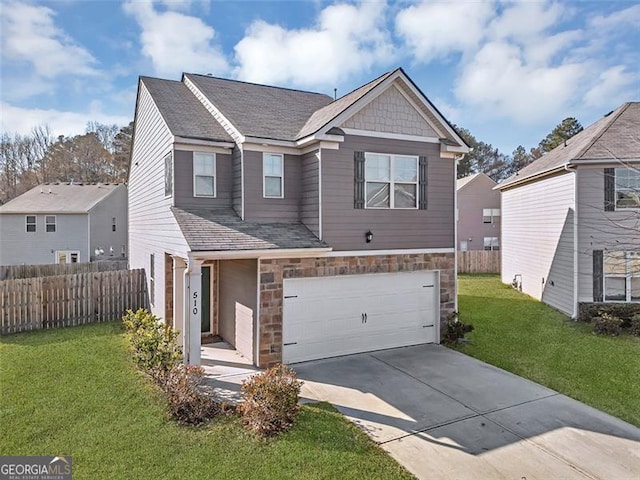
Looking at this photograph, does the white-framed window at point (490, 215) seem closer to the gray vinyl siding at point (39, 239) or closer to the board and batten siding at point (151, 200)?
the board and batten siding at point (151, 200)

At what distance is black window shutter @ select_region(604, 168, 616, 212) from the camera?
44.7 ft

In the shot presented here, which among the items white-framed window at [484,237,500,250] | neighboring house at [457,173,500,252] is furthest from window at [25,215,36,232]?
white-framed window at [484,237,500,250]

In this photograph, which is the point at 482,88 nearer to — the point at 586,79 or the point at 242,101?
the point at 586,79

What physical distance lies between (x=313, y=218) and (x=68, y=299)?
8.12 meters

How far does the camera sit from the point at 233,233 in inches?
356

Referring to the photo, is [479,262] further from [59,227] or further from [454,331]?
[59,227]

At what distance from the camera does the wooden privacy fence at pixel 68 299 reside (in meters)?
11.4

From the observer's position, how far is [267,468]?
513 centimetres

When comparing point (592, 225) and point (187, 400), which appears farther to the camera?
point (592, 225)

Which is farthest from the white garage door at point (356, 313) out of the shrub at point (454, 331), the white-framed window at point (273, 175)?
the white-framed window at point (273, 175)

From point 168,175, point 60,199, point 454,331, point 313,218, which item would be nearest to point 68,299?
point 168,175

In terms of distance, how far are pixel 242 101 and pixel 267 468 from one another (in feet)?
33.1

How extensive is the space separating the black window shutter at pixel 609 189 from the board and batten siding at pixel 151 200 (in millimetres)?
13696

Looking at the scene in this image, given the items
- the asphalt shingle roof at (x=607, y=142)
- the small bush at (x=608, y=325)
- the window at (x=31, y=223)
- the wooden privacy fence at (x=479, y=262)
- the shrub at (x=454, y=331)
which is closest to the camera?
the shrub at (x=454, y=331)
